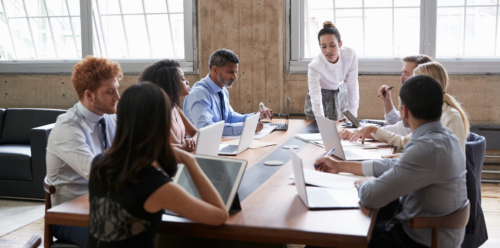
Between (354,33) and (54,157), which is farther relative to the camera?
(354,33)

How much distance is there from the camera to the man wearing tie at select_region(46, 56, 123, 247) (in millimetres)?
2018

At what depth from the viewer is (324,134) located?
2801mm

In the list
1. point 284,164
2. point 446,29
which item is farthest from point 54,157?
point 446,29

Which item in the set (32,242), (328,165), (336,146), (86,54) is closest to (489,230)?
(336,146)

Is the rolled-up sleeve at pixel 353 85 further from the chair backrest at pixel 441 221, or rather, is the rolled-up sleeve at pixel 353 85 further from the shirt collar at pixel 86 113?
the shirt collar at pixel 86 113

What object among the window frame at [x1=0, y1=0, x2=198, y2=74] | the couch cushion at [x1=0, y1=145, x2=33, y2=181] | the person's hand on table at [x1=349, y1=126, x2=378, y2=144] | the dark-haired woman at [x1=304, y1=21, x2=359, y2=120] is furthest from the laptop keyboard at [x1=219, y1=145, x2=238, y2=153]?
the window frame at [x1=0, y1=0, x2=198, y2=74]

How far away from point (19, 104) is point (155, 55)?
1873 millimetres

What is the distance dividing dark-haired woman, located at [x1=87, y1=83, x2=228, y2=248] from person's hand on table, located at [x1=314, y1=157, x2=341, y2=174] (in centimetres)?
90

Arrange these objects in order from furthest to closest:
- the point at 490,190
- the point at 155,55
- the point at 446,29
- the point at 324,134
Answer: the point at 155,55 → the point at 446,29 → the point at 490,190 → the point at 324,134

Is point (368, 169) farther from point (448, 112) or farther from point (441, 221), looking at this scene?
point (448, 112)

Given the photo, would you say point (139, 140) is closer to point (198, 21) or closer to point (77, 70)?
point (77, 70)

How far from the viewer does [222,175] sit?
1.75 m

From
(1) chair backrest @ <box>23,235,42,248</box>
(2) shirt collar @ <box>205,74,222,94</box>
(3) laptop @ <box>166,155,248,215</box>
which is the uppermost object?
(2) shirt collar @ <box>205,74,222,94</box>

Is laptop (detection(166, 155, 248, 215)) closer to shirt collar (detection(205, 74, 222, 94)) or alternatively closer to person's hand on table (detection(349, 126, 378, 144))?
person's hand on table (detection(349, 126, 378, 144))
